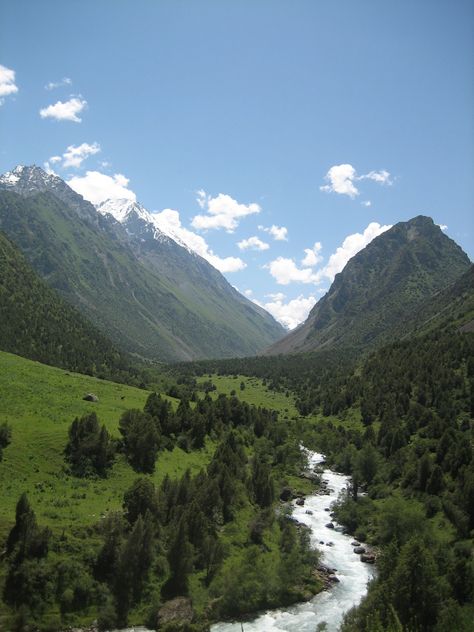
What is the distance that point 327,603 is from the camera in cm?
6575

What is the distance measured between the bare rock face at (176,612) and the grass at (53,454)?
16.1m

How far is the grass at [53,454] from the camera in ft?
238

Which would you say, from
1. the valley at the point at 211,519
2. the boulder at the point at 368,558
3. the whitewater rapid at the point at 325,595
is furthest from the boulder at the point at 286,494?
the boulder at the point at 368,558

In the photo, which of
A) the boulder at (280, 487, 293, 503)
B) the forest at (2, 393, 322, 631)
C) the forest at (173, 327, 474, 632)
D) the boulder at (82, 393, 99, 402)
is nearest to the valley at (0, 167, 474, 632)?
the forest at (2, 393, 322, 631)

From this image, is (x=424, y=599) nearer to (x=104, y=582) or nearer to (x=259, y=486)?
(x=104, y=582)

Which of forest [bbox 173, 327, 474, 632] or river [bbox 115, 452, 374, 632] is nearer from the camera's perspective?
forest [bbox 173, 327, 474, 632]

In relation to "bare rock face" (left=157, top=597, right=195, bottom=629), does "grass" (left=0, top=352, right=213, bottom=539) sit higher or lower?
higher

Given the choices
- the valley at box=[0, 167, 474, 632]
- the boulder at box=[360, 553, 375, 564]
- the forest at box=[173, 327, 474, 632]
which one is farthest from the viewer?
the boulder at box=[360, 553, 375, 564]

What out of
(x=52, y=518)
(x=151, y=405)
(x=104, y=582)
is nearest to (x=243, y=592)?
(x=104, y=582)

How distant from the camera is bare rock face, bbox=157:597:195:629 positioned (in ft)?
193

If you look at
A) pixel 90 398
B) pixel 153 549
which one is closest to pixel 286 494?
pixel 153 549

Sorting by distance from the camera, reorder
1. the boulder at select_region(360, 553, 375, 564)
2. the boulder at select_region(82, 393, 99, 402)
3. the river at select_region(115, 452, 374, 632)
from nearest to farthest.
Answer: the river at select_region(115, 452, 374, 632) < the boulder at select_region(360, 553, 375, 564) < the boulder at select_region(82, 393, 99, 402)

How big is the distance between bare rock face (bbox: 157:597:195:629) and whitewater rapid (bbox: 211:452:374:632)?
322 centimetres

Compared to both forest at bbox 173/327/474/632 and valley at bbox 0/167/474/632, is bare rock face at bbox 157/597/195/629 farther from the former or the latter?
forest at bbox 173/327/474/632
